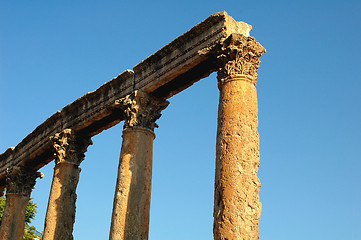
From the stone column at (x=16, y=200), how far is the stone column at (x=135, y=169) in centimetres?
816

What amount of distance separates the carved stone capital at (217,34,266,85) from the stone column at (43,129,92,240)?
313 inches

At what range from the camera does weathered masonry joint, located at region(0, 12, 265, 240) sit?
10984 millimetres

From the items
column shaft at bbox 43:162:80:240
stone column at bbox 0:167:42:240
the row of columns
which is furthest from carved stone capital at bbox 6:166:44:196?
column shaft at bbox 43:162:80:240

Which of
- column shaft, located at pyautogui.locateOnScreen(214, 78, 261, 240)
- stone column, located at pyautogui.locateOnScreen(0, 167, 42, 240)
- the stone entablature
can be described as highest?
the stone entablature

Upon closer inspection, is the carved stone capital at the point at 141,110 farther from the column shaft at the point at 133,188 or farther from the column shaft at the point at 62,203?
the column shaft at the point at 62,203

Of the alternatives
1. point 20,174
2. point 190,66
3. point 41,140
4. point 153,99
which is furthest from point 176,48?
point 20,174

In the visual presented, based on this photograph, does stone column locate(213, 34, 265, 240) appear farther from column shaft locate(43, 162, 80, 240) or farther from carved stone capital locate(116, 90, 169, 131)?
column shaft locate(43, 162, 80, 240)

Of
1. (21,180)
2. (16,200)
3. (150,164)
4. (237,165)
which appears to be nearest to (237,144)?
(237,165)

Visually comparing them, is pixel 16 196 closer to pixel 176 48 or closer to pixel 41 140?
pixel 41 140

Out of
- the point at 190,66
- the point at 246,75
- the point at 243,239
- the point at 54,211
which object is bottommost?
the point at 243,239

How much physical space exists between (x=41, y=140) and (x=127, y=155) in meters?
7.02

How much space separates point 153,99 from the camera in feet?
51.6

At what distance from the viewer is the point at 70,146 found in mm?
18281

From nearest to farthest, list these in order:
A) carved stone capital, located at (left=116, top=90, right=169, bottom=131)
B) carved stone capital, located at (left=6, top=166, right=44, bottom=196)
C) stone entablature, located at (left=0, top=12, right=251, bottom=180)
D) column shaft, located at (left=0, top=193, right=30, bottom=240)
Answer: stone entablature, located at (left=0, top=12, right=251, bottom=180) → carved stone capital, located at (left=116, top=90, right=169, bottom=131) → column shaft, located at (left=0, top=193, right=30, bottom=240) → carved stone capital, located at (left=6, top=166, right=44, bottom=196)
